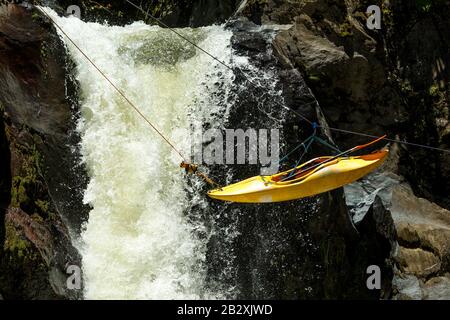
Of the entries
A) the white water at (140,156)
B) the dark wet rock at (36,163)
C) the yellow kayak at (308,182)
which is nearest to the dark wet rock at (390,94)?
the white water at (140,156)

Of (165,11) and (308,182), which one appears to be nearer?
(308,182)

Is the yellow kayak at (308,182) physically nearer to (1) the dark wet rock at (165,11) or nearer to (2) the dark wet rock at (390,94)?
(2) the dark wet rock at (390,94)

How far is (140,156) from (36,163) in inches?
54.0

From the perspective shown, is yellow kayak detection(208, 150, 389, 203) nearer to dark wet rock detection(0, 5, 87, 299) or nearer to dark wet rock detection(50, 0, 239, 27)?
dark wet rock detection(0, 5, 87, 299)

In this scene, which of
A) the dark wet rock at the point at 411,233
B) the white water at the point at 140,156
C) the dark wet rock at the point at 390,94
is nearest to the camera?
the white water at the point at 140,156

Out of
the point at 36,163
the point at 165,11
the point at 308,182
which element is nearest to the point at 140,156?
the point at 36,163

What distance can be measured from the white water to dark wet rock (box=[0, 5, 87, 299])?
0.86 ft

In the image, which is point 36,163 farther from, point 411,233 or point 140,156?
point 411,233

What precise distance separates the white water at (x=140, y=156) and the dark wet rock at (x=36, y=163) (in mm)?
262

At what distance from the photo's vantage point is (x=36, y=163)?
895 cm

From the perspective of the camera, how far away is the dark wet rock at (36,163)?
806 centimetres

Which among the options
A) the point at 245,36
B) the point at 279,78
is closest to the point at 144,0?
the point at 245,36
